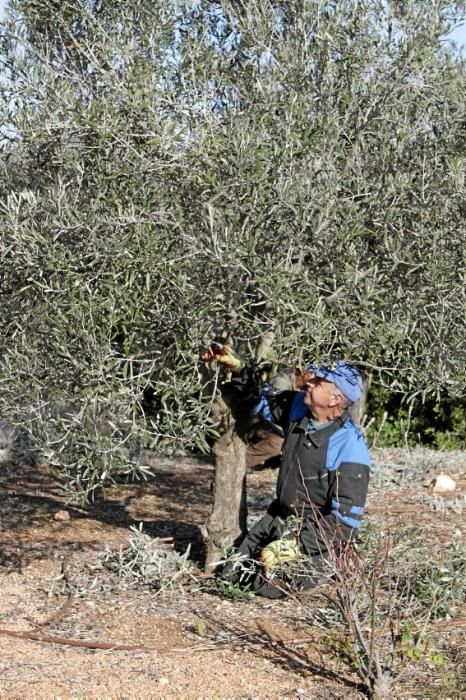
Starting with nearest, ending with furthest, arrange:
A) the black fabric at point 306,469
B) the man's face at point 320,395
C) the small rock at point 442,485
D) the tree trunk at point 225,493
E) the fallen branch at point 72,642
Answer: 1. the fallen branch at point 72,642
2. the man's face at point 320,395
3. the black fabric at point 306,469
4. the tree trunk at point 225,493
5. the small rock at point 442,485

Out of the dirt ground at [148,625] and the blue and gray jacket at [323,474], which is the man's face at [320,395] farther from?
the dirt ground at [148,625]

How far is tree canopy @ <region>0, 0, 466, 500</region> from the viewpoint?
5.40 metres

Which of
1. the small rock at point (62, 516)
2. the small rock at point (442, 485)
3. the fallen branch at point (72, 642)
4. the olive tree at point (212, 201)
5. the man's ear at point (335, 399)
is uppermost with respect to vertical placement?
the olive tree at point (212, 201)

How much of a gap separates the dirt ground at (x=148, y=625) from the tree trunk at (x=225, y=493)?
34 cm

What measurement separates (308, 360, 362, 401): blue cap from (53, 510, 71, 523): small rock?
382 centimetres

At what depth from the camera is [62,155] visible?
19.3 feet

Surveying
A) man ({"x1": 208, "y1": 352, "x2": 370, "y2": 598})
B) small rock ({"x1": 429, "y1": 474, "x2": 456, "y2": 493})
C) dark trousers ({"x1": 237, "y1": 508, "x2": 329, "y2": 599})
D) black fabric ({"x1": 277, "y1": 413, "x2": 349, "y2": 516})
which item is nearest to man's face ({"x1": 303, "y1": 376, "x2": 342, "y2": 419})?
man ({"x1": 208, "y1": 352, "x2": 370, "y2": 598})

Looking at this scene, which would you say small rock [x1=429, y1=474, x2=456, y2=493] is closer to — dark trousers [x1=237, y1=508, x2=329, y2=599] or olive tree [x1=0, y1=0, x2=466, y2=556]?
dark trousers [x1=237, y1=508, x2=329, y2=599]

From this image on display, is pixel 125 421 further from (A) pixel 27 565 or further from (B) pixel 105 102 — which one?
(A) pixel 27 565

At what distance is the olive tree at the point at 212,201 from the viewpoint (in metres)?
5.40

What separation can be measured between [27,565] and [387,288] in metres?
3.96

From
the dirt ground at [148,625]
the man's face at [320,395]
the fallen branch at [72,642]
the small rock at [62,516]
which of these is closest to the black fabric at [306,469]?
the man's face at [320,395]

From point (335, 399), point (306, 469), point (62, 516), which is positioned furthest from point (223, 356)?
point (62, 516)

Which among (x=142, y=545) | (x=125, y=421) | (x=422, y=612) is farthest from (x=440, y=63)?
(x=142, y=545)
